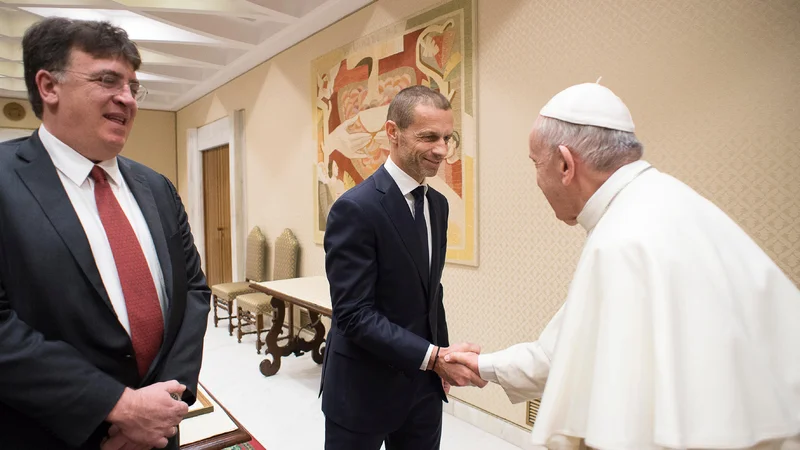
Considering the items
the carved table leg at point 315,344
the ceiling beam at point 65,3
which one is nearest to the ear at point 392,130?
the carved table leg at point 315,344

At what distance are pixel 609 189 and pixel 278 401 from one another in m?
3.43

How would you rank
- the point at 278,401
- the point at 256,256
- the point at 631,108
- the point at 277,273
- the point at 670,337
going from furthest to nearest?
the point at 256,256 → the point at 277,273 → the point at 278,401 → the point at 631,108 → the point at 670,337

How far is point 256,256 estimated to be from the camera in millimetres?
5973

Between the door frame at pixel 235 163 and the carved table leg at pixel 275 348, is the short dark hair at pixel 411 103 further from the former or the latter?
the door frame at pixel 235 163

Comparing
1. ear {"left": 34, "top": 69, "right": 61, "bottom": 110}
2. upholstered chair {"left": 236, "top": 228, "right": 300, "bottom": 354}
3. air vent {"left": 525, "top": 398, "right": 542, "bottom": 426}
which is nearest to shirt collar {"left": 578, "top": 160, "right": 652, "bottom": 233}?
ear {"left": 34, "top": 69, "right": 61, "bottom": 110}

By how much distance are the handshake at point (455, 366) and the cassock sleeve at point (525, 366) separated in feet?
0.09

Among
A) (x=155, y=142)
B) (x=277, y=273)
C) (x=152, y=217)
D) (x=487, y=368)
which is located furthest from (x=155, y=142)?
(x=487, y=368)

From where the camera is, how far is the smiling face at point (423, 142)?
1634mm

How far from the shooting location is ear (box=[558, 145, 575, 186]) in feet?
4.00

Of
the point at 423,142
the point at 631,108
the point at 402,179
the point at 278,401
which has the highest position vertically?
the point at 631,108

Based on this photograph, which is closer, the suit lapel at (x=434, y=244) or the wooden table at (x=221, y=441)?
the suit lapel at (x=434, y=244)

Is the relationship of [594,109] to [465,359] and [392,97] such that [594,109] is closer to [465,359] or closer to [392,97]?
[465,359]

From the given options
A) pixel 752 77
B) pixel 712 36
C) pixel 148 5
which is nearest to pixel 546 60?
pixel 712 36

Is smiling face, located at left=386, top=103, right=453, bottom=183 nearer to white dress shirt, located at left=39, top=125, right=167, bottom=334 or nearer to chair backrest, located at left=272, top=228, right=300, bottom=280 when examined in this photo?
white dress shirt, located at left=39, top=125, right=167, bottom=334
